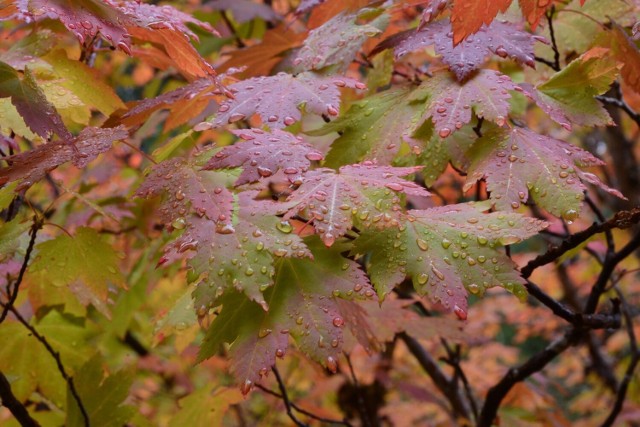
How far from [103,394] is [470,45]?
1.04 metres

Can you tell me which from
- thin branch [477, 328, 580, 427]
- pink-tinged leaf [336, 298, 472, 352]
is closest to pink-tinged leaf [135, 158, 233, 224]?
pink-tinged leaf [336, 298, 472, 352]

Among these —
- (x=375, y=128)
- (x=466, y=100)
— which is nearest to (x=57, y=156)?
(x=375, y=128)

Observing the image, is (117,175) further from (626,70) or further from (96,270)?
(626,70)

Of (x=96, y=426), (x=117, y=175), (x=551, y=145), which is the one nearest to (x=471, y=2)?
(x=551, y=145)

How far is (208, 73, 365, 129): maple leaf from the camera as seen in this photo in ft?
3.13

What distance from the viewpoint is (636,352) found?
1652mm

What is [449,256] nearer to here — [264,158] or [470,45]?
[264,158]

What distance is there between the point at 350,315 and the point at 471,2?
0.54 metres

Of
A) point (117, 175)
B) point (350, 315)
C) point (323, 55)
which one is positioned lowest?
point (117, 175)

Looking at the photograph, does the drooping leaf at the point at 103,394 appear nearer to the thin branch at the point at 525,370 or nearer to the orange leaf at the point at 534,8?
the thin branch at the point at 525,370

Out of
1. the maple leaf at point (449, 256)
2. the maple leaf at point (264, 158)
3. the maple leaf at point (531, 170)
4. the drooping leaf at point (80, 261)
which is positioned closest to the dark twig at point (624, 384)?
the maple leaf at point (531, 170)

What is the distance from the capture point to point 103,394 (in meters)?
1.22

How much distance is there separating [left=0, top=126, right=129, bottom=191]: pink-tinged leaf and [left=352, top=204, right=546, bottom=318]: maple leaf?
0.41 metres

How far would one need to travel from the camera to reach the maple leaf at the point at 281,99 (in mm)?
953
